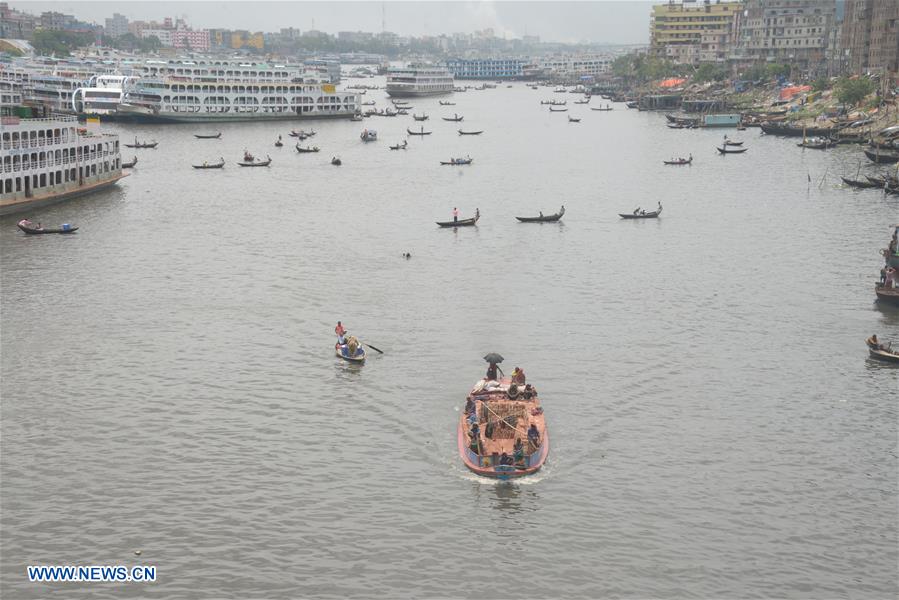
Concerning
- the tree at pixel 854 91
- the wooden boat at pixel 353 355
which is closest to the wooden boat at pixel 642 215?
the wooden boat at pixel 353 355

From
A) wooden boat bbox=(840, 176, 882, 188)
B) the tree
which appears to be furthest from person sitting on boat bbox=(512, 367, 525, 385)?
the tree

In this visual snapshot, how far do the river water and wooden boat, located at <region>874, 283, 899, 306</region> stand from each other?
0.73 metres

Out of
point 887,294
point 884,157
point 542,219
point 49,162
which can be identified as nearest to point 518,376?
point 887,294

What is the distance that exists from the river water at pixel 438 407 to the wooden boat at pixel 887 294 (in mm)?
727

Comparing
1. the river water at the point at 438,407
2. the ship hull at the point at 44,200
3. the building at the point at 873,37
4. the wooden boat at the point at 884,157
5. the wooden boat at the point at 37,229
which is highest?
the building at the point at 873,37

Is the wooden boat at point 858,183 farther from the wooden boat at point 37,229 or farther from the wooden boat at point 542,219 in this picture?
the wooden boat at point 37,229

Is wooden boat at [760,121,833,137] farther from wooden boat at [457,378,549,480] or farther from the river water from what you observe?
wooden boat at [457,378,549,480]

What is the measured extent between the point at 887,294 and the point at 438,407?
28.1 meters

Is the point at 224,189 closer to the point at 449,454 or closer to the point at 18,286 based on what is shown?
the point at 18,286

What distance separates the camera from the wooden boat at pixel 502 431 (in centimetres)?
3334

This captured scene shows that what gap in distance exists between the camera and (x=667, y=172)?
116 metres

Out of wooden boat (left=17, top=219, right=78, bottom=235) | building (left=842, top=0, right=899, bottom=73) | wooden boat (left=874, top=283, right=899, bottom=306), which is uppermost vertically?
building (left=842, top=0, right=899, bottom=73)

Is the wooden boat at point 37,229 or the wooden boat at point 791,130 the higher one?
the wooden boat at point 791,130

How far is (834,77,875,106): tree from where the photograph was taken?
158500 mm
